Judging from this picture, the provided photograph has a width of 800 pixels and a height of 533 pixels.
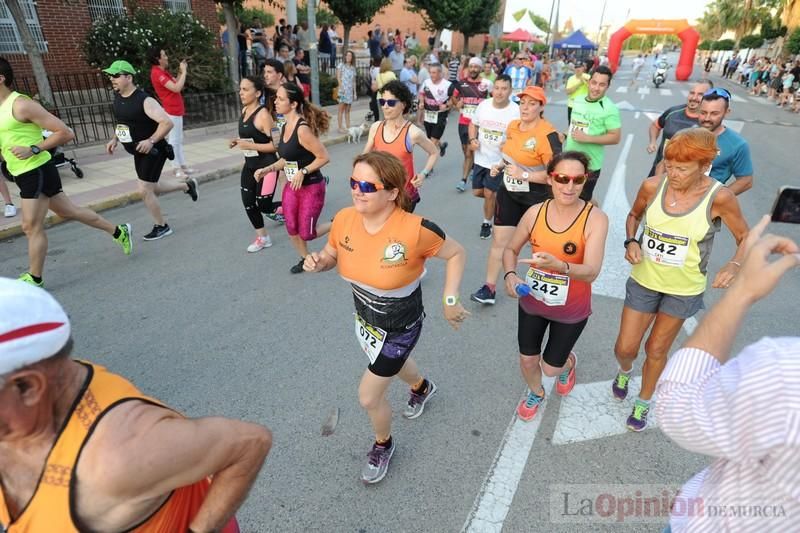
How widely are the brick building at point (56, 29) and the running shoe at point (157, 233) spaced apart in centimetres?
886

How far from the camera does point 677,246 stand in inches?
108

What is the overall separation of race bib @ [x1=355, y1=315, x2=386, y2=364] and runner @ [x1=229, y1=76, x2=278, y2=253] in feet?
10.1

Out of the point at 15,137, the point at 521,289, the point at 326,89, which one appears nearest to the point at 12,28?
the point at 326,89

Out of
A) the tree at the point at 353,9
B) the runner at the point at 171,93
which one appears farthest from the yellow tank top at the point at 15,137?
the tree at the point at 353,9

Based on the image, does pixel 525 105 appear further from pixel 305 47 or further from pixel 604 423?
pixel 305 47

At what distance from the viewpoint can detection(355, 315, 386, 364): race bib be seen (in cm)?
251

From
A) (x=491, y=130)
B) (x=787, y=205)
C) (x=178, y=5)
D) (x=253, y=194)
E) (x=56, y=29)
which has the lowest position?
(x=253, y=194)

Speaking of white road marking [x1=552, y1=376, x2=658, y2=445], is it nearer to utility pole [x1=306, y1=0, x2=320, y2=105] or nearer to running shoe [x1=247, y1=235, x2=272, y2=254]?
running shoe [x1=247, y1=235, x2=272, y2=254]

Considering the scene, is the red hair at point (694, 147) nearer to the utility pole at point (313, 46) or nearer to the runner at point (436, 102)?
the runner at point (436, 102)

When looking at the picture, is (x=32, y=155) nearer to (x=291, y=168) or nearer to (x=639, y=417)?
(x=291, y=168)

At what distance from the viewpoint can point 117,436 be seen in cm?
106

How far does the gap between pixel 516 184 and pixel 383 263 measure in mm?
2216

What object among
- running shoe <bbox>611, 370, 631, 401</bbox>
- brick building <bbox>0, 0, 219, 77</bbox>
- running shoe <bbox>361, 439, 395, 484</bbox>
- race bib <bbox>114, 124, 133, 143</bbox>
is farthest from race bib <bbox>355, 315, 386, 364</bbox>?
brick building <bbox>0, 0, 219, 77</bbox>

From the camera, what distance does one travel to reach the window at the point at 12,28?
1159 cm
